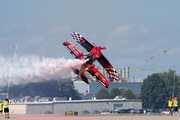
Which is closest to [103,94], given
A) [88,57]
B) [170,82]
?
[170,82]

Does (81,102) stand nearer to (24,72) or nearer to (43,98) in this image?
(43,98)

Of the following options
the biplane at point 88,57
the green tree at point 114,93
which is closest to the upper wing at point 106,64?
the biplane at point 88,57

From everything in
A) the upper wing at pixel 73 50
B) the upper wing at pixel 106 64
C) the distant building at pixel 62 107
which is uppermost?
the upper wing at pixel 73 50

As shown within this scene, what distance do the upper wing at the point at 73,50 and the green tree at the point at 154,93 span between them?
10001 cm

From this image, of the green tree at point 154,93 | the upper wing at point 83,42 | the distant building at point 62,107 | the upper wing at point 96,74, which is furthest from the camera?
the green tree at point 154,93

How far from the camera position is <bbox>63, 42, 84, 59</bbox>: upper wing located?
61.5 metres

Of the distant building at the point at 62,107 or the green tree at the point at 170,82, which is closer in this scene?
the distant building at the point at 62,107

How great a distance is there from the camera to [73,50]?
6356 centimetres

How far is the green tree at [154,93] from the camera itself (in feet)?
511

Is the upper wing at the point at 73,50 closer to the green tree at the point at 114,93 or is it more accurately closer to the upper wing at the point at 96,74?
the upper wing at the point at 96,74

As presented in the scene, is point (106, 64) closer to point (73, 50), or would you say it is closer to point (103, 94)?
point (73, 50)

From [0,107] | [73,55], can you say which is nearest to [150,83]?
[73,55]

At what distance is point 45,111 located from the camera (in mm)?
122438

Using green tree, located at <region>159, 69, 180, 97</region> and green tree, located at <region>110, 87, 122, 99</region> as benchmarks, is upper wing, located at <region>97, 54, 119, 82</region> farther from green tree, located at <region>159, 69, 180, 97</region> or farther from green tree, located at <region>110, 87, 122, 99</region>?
green tree, located at <region>159, 69, 180, 97</region>
